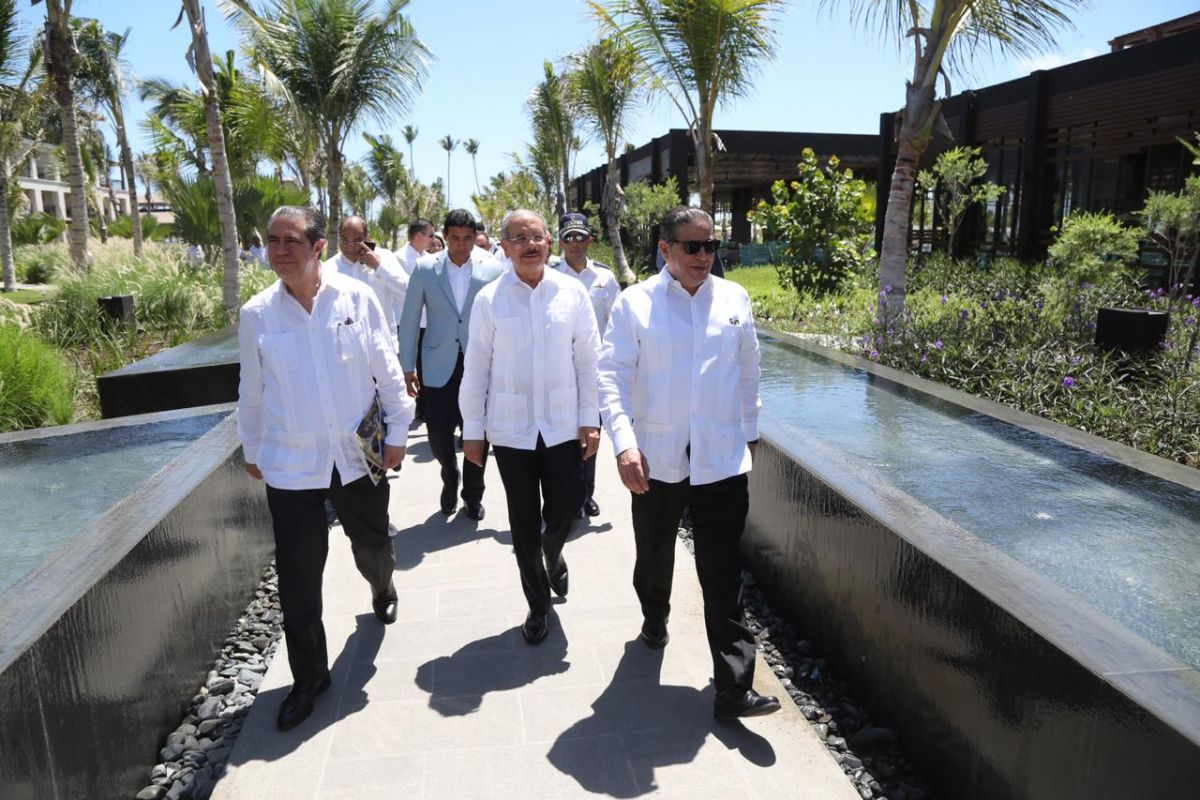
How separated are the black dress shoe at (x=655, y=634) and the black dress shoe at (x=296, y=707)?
1.45 meters

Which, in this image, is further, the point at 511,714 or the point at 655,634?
the point at 655,634

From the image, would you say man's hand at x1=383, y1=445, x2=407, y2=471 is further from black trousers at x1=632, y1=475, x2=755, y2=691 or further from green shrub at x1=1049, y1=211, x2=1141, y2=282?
green shrub at x1=1049, y1=211, x2=1141, y2=282

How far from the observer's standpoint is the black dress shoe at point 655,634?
13.0 ft

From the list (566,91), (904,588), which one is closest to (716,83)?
(904,588)

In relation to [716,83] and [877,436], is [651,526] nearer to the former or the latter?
[877,436]

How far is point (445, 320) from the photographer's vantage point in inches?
218

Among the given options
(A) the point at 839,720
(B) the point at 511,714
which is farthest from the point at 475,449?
(A) the point at 839,720

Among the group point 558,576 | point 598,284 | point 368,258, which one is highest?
point 368,258

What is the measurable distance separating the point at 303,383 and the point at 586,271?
3298 millimetres

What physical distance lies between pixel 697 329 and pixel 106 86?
36737 mm

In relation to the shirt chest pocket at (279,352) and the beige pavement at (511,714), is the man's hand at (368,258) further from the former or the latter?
the shirt chest pocket at (279,352)

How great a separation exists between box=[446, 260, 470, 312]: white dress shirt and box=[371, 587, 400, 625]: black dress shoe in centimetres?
201

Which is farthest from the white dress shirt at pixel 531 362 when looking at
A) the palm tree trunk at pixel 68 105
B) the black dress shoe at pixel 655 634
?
the palm tree trunk at pixel 68 105

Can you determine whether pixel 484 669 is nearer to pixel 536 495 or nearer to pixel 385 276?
pixel 536 495
